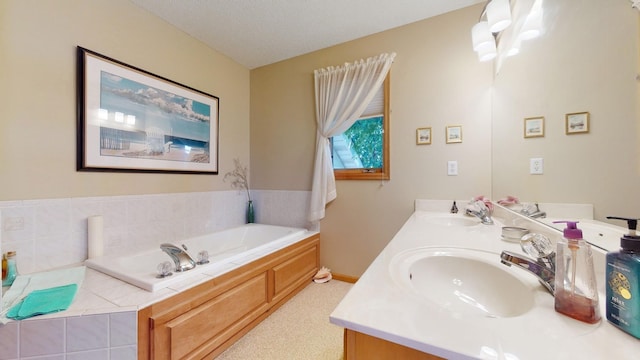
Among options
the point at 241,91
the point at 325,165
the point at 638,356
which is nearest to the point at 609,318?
the point at 638,356

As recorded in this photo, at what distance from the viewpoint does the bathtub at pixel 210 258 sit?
130 centimetres

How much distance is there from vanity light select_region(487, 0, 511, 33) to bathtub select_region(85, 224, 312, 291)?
88.4 inches

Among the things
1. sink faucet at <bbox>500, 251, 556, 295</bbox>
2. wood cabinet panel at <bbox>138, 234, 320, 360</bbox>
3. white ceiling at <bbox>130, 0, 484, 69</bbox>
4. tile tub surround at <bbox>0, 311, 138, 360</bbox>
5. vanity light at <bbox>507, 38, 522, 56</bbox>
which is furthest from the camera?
white ceiling at <bbox>130, 0, 484, 69</bbox>

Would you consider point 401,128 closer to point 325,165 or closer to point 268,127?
point 325,165

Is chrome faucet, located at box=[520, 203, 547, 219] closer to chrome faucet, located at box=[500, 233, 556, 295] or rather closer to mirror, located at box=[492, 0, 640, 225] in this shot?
mirror, located at box=[492, 0, 640, 225]

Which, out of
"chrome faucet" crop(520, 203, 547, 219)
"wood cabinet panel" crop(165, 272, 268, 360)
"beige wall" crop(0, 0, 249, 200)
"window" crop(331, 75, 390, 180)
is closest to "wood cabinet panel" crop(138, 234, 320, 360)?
"wood cabinet panel" crop(165, 272, 268, 360)

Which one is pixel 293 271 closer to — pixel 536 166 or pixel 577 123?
pixel 536 166

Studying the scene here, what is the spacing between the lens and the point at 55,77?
1.48 metres

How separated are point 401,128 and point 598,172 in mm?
1517

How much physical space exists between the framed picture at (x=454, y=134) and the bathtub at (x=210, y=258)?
5.37 ft

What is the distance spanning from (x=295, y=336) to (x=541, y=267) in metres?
1.54

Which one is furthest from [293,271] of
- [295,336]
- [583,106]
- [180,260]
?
[583,106]

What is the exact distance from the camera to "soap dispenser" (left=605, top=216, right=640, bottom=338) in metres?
0.44

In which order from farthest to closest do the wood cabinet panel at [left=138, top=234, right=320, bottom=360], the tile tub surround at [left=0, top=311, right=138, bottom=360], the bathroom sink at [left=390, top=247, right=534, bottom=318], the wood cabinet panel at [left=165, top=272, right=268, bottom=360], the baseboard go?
the baseboard → the wood cabinet panel at [left=165, top=272, right=268, bottom=360] → the wood cabinet panel at [left=138, top=234, right=320, bottom=360] → the tile tub surround at [left=0, top=311, right=138, bottom=360] → the bathroom sink at [left=390, top=247, right=534, bottom=318]
